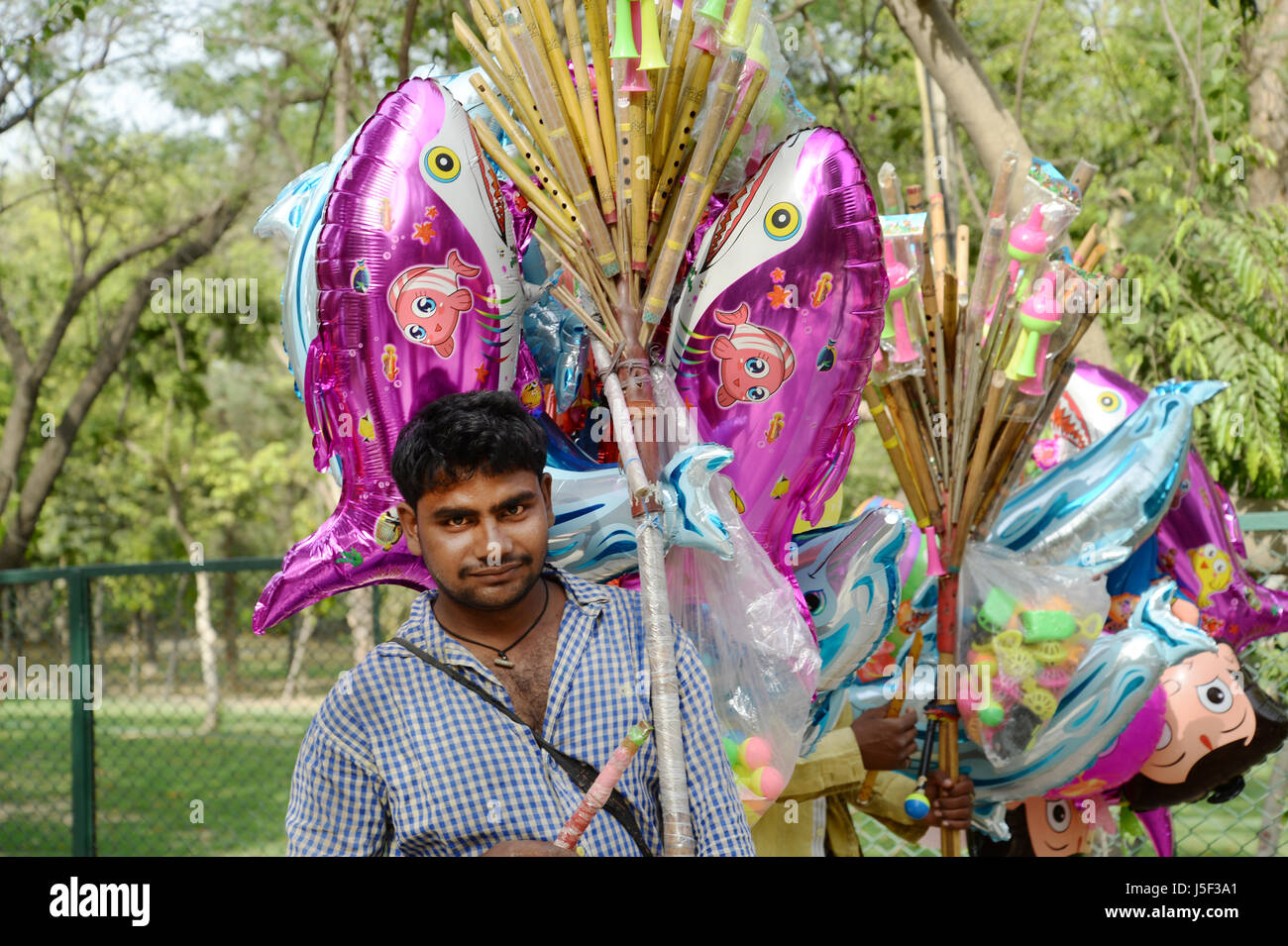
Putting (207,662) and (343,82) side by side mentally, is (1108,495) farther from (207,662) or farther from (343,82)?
(207,662)

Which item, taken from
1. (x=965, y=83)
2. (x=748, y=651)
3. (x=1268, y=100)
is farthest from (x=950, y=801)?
(x=1268, y=100)

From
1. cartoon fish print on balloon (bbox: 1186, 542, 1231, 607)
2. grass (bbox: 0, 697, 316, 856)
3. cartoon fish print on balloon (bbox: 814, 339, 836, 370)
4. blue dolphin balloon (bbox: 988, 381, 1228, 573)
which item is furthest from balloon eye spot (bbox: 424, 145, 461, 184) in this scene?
grass (bbox: 0, 697, 316, 856)

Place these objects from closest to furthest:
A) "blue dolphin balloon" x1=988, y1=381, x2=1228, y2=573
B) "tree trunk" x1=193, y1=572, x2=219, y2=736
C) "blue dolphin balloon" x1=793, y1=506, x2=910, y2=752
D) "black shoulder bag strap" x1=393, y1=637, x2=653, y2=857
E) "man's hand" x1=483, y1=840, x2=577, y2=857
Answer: "man's hand" x1=483, y1=840, x2=577, y2=857 → "black shoulder bag strap" x1=393, y1=637, x2=653, y2=857 → "blue dolphin balloon" x1=793, y1=506, x2=910, y2=752 → "blue dolphin balloon" x1=988, y1=381, x2=1228, y2=573 → "tree trunk" x1=193, y1=572, x2=219, y2=736

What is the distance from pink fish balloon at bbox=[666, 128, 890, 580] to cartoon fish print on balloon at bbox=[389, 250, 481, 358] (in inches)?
15.0

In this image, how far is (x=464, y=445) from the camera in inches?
65.1

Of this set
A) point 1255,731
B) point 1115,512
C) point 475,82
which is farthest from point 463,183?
point 1255,731

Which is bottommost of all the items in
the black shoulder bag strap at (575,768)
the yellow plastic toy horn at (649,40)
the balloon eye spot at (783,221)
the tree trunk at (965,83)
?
the black shoulder bag strap at (575,768)

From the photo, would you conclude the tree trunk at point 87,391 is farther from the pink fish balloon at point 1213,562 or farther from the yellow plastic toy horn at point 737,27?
the yellow plastic toy horn at point 737,27

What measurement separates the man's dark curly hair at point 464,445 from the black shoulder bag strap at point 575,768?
0.70ft

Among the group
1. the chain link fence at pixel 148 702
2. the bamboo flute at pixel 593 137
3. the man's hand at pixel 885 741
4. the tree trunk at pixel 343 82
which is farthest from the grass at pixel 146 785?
the bamboo flute at pixel 593 137

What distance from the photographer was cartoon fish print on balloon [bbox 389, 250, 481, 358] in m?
2.11

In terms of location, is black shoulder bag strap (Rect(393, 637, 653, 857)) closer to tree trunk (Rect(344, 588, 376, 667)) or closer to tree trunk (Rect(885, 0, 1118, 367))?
tree trunk (Rect(885, 0, 1118, 367))

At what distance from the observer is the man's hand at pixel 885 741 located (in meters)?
2.84

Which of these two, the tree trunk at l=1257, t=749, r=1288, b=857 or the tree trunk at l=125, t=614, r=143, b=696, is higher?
the tree trunk at l=125, t=614, r=143, b=696
